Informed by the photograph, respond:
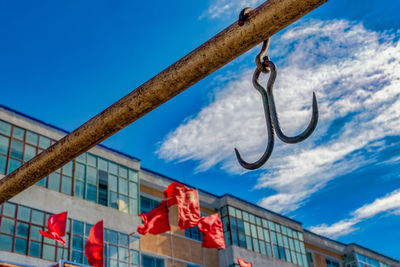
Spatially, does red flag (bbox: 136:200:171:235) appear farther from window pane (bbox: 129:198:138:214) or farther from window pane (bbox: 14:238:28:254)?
window pane (bbox: 14:238:28:254)

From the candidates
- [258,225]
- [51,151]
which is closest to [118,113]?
[51,151]

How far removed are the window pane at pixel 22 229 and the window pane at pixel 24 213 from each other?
25cm

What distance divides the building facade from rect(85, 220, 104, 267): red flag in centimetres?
78

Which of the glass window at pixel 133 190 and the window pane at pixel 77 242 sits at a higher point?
the glass window at pixel 133 190

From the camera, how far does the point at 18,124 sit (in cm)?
2100

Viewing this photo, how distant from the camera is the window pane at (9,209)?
1895cm

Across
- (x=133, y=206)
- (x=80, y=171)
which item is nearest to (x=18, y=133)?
(x=80, y=171)

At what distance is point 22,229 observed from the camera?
19078mm

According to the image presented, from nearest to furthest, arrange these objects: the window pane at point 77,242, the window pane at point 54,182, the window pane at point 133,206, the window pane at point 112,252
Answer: the window pane at point 77,242
the window pane at point 54,182
the window pane at point 112,252
the window pane at point 133,206

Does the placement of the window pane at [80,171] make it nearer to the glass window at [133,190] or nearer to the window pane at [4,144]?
the glass window at [133,190]

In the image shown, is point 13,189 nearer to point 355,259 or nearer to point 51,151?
point 51,151

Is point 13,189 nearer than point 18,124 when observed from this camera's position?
Yes

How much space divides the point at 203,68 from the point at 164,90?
40cm

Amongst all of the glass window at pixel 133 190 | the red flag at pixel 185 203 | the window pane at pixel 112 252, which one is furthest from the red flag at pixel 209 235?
the window pane at pixel 112 252
